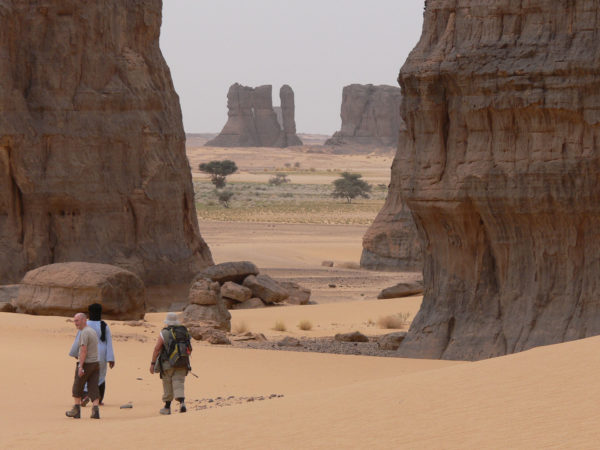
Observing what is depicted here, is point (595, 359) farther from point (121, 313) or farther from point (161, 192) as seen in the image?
point (161, 192)

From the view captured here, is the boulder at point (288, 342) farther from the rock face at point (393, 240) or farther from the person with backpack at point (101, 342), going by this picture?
the rock face at point (393, 240)

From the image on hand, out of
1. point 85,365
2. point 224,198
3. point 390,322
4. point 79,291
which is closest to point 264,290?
point 390,322

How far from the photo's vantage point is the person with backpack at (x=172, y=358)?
447 inches

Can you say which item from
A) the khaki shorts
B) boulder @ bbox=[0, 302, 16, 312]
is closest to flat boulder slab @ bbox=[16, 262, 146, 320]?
boulder @ bbox=[0, 302, 16, 312]

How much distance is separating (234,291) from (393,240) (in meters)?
10.3

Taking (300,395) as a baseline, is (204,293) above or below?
below

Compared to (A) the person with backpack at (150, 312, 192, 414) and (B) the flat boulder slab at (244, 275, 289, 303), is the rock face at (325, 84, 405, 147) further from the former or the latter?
(A) the person with backpack at (150, 312, 192, 414)

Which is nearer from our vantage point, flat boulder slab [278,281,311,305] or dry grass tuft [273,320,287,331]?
dry grass tuft [273,320,287,331]

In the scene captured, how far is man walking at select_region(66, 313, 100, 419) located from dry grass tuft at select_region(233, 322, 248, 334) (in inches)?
339

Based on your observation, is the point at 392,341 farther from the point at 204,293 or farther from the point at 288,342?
the point at 204,293

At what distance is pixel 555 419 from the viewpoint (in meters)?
8.45

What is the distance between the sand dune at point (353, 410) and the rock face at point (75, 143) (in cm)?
938

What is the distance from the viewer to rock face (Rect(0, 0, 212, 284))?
23297 millimetres

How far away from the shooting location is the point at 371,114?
121 meters
